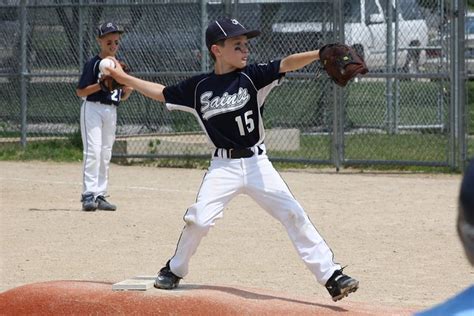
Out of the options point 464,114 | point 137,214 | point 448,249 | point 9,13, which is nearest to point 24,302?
point 448,249

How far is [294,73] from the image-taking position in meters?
14.3

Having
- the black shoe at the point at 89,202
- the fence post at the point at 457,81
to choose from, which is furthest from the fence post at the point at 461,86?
the black shoe at the point at 89,202

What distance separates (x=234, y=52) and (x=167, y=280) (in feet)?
4.38

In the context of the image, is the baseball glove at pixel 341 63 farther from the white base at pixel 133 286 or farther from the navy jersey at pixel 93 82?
the navy jersey at pixel 93 82

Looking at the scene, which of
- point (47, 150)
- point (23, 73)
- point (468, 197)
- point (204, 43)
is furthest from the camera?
point (23, 73)

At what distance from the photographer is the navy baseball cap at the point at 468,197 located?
2127 mm

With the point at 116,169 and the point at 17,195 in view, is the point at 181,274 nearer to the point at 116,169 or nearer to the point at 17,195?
the point at 17,195

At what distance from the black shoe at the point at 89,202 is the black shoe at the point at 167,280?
458cm

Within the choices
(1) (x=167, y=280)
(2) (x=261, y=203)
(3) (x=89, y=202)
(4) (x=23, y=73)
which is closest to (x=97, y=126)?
(3) (x=89, y=202)

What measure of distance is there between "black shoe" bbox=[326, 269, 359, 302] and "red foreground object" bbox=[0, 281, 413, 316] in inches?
2.9

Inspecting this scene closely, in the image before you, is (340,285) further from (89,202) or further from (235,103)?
(89,202)

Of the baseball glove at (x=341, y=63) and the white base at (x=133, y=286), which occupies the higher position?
the baseball glove at (x=341, y=63)

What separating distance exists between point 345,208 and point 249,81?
15.8 ft

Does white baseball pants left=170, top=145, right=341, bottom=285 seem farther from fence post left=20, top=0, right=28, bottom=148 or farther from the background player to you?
fence post left=20, top=0, right=28, bottom=148
